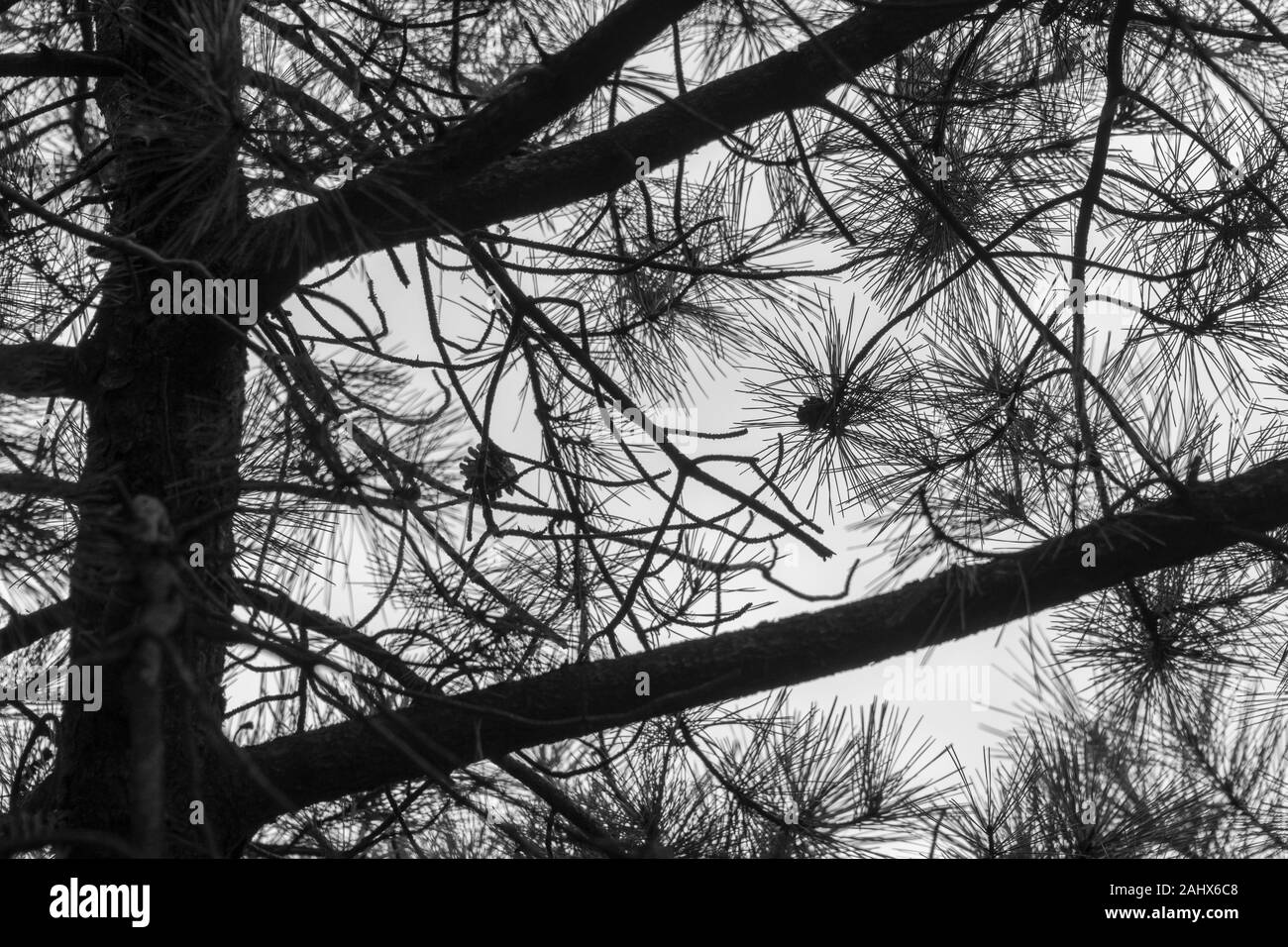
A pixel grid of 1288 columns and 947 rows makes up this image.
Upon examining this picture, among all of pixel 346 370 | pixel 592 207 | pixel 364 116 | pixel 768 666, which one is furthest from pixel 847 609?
pixel 592 207

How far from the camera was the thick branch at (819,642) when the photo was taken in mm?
1055

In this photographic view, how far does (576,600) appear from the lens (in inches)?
53.0

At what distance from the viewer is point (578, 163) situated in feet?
4.15

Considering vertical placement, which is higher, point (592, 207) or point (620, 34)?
point (592, 207)

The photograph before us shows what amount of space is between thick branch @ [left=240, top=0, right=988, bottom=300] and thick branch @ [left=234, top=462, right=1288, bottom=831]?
511 millimetres

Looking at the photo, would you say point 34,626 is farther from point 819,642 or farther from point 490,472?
point 819,642

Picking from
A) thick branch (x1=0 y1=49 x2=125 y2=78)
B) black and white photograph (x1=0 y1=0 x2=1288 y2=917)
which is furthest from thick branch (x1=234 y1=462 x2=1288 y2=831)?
thick branch (x1=0 y1=49 x2=125 y2=78)

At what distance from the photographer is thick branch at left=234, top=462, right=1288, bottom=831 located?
3.46 ft

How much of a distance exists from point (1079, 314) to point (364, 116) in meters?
0.72

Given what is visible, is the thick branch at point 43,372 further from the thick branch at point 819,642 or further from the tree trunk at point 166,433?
the thick branch at point 819,642

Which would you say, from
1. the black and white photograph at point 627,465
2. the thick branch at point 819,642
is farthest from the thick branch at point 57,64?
the thick branch at point 819,642

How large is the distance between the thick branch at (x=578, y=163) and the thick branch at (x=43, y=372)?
24 centimetres

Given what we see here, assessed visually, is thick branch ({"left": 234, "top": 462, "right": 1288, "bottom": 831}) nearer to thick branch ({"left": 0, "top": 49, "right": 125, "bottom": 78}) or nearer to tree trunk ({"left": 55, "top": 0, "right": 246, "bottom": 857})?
tree trunk ({"left": 55, "top": 0, "right": 246, "bottom": 857})
